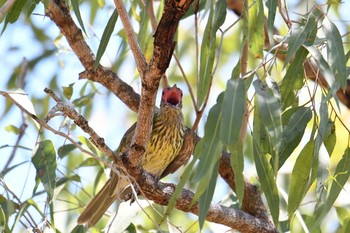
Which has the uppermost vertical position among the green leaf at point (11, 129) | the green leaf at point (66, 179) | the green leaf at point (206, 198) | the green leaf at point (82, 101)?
the green leaf at point (82, 101)

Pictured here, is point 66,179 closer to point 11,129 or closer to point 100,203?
point 100,203

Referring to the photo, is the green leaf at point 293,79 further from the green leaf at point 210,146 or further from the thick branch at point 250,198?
the thick branch at point 250,198

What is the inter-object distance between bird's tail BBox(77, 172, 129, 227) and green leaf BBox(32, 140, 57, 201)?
0.46 metres

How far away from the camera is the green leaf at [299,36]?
282 cm

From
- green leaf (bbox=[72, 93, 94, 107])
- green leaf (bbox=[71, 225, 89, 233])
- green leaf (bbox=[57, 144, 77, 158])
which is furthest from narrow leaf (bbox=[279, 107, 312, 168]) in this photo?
green leaf (bbox=[72, 93, 94, 107])

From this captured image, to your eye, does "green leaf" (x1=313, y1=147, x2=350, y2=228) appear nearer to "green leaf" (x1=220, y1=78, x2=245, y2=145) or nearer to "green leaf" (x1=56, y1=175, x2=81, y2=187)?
"green leaf" (x1=220, y1=78, x2=245, y2=145)

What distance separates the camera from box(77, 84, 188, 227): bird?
4242mm

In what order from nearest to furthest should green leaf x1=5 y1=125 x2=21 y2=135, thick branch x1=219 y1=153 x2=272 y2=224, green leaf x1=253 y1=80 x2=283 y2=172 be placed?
1. green leaf x1=253 y1=80 x2=283 y2=172
2. thick branch x1=219 y1=153 x2=272 y2=224
3. green leaf x1=5 y1=125 x2=21 y2=135

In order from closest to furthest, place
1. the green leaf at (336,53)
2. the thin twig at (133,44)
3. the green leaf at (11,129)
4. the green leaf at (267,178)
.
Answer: the green leaf at (336,53)
the green leaf at (267,178)
the thin twig at (133,44)
the green leaf at (11,129)

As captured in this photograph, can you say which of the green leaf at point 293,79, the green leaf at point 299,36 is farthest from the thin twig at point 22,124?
the green leaf at point 299,36

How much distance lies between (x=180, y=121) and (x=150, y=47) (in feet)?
1.53

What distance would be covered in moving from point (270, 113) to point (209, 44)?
22.9 inches

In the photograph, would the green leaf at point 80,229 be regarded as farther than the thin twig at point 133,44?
Yes

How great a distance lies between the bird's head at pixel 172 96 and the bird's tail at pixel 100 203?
57 cm
